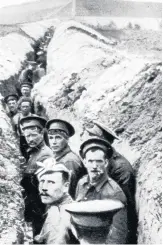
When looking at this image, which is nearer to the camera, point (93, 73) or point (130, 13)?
point (93, 73)

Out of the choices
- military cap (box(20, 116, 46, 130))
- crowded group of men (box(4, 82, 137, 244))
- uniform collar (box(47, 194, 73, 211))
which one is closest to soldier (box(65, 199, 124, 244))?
crowded group of men (box(4, 82, 137, 244))

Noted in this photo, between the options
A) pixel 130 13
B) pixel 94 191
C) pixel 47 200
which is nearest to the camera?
pixel 47 200

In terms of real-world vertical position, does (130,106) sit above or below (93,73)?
below

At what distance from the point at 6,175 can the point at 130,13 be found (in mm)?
34487

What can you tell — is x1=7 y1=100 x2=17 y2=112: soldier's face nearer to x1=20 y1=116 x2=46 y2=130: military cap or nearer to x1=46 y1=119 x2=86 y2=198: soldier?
x1=20 y1=116 x2=46 y2=130: military cap

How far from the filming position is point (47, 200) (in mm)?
3381

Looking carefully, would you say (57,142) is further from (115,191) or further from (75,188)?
(115,191)

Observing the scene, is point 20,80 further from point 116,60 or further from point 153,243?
point 153,243

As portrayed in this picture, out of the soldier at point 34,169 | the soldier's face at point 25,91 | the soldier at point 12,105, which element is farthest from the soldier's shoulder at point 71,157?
the soldier's face at point 25,91

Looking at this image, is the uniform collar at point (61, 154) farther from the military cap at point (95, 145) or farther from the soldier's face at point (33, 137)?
the soldier's face at point (33, 137)

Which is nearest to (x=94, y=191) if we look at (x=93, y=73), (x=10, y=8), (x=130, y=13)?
(x=93, y=73)

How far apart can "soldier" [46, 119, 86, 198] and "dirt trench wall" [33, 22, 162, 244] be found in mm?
708

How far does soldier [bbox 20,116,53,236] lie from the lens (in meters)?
4.38

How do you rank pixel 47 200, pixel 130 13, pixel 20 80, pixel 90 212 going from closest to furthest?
pixel 90 212 < pixel 47 200 < pixel 20 80 < pixel 130 13
